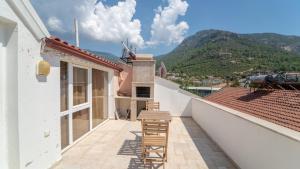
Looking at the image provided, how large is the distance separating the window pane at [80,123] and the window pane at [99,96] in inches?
31.2

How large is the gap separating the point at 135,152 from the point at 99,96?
14.2ft

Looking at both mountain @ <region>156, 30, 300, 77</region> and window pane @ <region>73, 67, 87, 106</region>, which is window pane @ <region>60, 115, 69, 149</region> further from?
mountain @ <region>156, 30, 300, 77</region>

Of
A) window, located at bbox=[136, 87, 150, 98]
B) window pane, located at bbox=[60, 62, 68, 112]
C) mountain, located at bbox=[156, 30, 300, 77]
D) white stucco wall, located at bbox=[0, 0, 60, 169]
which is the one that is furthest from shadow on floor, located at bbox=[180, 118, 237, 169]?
mountain, located at bbox=[156, 30, 300, 77]

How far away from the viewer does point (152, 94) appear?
11234 millimetres

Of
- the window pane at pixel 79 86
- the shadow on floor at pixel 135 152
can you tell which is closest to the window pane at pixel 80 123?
the window pane at pixel 79 86

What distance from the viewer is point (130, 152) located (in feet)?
20.4

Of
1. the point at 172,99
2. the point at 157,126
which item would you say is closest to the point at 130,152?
the point at 157,126

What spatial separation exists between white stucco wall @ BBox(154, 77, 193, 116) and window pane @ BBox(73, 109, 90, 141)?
551 centimetres

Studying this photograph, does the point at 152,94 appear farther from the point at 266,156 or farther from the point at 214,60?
the point at 214,60

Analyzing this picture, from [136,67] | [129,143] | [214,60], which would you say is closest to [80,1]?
[136,67]

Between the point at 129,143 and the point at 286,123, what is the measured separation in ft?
15.7

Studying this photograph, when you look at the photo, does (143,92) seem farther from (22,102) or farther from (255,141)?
(22,102)

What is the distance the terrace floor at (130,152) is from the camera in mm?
5248

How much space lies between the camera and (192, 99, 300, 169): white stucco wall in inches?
129
